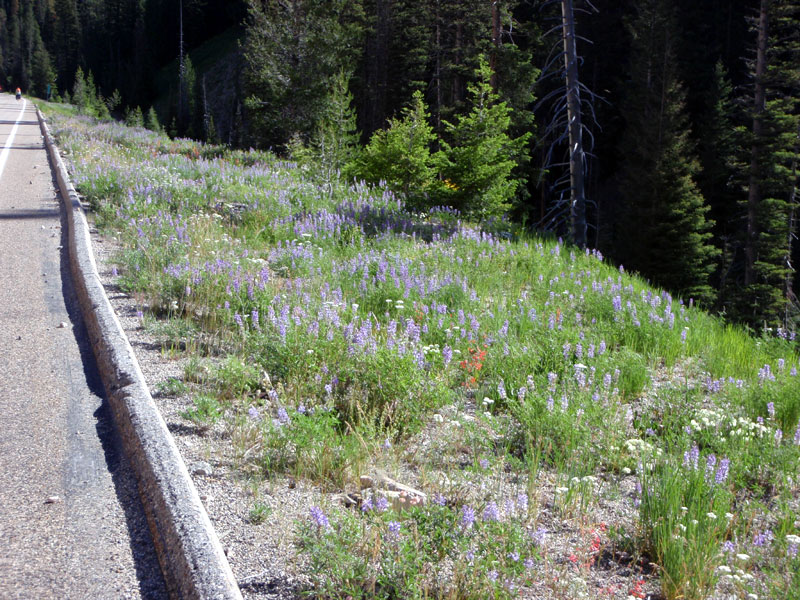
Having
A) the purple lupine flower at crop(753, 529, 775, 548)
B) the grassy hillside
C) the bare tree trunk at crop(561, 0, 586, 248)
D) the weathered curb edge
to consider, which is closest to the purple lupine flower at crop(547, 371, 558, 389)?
the grassy hillside

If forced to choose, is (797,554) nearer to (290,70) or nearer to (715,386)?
(715,386)

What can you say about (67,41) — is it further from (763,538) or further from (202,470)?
(763,538)

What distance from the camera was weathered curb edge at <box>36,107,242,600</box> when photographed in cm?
287

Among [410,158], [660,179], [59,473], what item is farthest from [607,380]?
[660,179]

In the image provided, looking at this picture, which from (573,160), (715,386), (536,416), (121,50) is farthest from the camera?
(121,50)

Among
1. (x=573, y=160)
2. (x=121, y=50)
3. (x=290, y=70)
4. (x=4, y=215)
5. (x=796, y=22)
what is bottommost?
(x=4, y=215)

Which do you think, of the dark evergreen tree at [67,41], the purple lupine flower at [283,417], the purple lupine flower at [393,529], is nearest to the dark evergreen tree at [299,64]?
the purple lupine flower at [283,417]

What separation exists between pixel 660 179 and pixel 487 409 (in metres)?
28.9

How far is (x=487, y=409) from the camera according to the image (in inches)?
201

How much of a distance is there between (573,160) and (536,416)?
405 inches

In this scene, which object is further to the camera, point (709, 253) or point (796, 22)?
point (709, 253)

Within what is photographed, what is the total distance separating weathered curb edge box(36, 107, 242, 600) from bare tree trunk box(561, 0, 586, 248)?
9.97 meters

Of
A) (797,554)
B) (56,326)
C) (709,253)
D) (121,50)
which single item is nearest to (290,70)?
(709,253)

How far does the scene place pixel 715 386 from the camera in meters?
5.42
